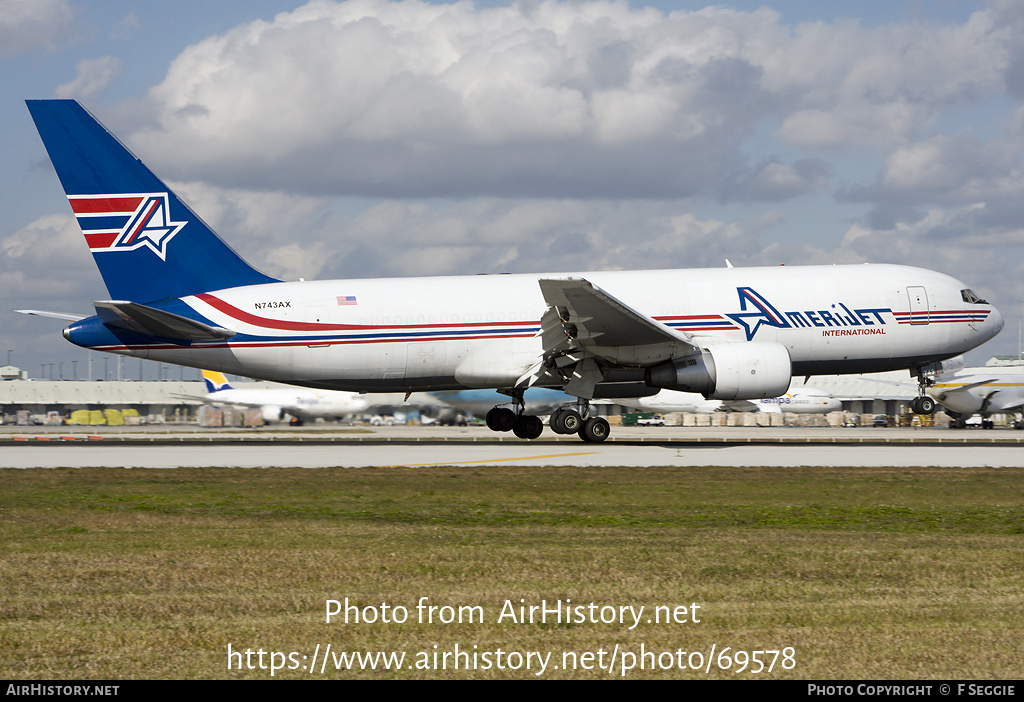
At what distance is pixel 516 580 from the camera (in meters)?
9.22

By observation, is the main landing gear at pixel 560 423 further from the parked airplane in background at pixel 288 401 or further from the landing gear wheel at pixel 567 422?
the parked airplane in background at pixel 288 401

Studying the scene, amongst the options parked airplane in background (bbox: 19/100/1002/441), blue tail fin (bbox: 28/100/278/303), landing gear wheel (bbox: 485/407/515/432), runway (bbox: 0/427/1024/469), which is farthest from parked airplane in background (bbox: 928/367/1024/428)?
blue tail fin (bbox: 28/100/278/303)

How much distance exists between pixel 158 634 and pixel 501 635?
2.42 m

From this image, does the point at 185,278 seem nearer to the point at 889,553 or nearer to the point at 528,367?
the point at 528,367

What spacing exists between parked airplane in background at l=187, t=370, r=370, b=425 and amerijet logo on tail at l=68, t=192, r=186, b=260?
22471mm

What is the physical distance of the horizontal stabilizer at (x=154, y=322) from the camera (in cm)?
2755

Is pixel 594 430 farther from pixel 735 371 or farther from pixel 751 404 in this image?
pixel 751 404

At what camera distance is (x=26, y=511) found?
49.5 feet

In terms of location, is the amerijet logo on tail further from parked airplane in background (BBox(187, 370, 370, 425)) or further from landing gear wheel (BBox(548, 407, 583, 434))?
parked airplane in background (BBox(187, 370, 370, 425))

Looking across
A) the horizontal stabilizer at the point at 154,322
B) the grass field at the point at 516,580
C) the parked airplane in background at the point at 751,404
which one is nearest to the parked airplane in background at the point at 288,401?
the horizontal stabilizer at the point at 154,322

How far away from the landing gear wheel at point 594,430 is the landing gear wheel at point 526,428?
7.53ft

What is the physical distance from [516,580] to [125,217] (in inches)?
950

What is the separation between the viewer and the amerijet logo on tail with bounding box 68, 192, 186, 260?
1157 inches
